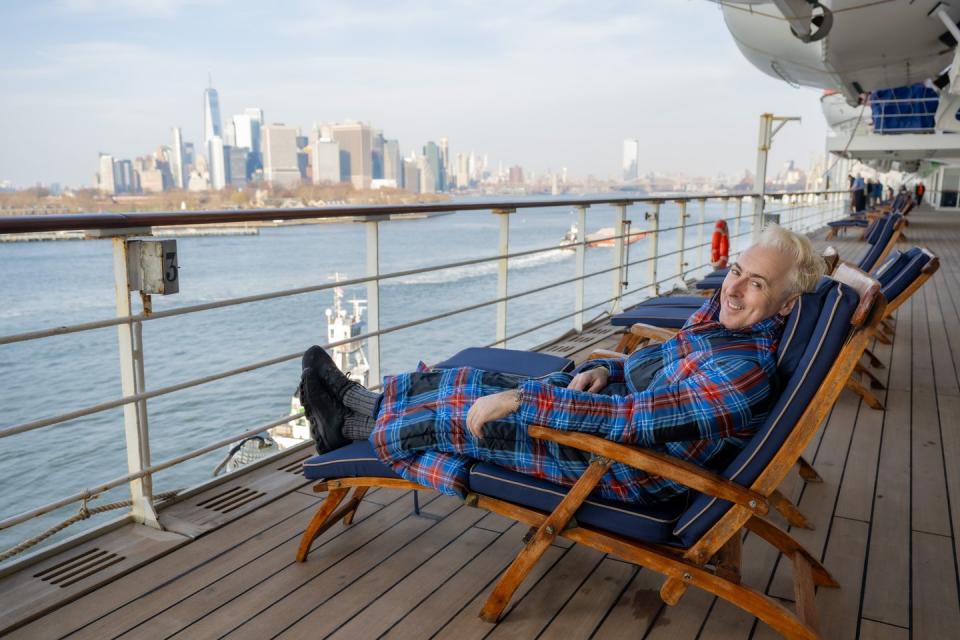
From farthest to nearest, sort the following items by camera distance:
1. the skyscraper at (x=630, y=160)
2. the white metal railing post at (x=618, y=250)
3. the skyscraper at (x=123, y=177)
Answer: the skyscraper at (x=630, y=160) < the skyscraper at (x=123, y=177) < the white metal railing post at (x=618, y=250)

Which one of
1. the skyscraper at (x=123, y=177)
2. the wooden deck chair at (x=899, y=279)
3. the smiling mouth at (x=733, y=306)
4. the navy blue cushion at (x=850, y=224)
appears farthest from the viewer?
the skyscraper at (x=123, y=177)

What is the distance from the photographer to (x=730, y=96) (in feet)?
109

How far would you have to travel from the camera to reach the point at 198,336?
17.2m

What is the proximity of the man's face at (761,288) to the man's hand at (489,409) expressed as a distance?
53 cm

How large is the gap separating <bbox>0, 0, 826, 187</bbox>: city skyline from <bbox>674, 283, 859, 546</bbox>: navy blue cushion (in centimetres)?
2747

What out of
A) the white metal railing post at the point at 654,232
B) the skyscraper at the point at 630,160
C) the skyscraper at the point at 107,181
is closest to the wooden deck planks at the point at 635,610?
the white metal railing post at the point at 654,232

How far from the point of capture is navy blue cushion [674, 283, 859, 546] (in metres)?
1.40

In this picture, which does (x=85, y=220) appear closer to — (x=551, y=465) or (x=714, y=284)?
(x=551, y=465)

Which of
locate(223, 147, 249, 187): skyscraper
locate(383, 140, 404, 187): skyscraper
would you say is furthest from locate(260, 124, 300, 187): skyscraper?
locate(383, 140, 404, 187): skyscraper

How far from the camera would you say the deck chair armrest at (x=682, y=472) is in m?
1.37

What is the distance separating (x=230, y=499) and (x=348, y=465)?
62cm

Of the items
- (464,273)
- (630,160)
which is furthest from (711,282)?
(630,160)

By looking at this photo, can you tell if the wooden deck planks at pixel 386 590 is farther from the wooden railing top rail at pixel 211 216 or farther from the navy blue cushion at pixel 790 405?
the wooden railing top rail at pixel 211 216

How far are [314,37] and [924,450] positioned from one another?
46726mm
